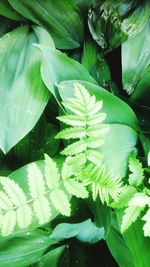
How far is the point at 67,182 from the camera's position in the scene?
0.53 metres

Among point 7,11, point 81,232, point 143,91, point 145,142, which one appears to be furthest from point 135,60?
point 81,232

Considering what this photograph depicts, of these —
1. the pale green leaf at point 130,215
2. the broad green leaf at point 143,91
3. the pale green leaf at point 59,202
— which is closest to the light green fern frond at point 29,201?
the pale green leaf at point 59,202

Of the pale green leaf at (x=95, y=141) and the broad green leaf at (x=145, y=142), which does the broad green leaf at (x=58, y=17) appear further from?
the pale green leaf at (x=95, y=141)

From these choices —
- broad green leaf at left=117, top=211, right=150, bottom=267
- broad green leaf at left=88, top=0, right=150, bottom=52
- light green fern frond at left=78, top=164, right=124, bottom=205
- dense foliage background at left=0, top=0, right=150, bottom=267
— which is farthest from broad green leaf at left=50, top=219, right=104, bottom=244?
broad green leaf at left=88, top=0, right=150, bottom=52

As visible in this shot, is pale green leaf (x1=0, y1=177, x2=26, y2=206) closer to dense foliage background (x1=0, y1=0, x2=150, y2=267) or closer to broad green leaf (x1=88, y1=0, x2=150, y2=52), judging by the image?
dense foliage background (x1=0, y1=0, x2=150, y2=267)

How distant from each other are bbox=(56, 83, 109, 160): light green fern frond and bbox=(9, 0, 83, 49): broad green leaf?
0.32 metres

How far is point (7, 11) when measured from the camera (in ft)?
2.56

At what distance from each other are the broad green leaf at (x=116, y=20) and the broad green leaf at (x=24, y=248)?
436 millimetres

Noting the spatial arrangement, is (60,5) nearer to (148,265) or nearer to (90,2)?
(90,2)

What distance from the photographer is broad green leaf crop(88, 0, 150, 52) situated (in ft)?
2.48

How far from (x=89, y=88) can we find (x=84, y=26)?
25 centimetres

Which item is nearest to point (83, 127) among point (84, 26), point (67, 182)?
point (67, 182)

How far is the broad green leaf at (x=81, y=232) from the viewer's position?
758 millimetres

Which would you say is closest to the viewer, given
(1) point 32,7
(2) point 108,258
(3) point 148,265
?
(3) point 148,265
